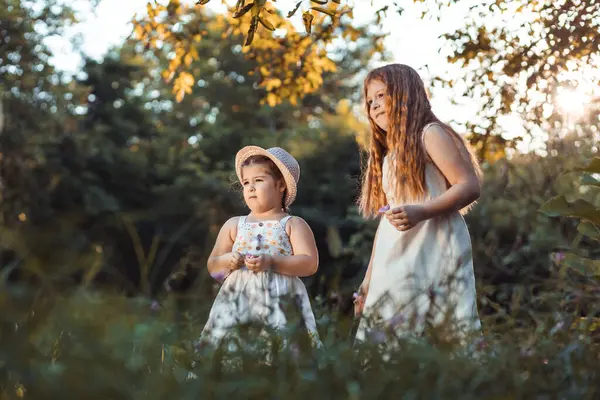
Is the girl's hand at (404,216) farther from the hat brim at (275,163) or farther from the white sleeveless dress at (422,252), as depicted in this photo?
the hat brim at (275,163)

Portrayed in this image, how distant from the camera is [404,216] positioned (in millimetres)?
3396

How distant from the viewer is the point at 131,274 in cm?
2019

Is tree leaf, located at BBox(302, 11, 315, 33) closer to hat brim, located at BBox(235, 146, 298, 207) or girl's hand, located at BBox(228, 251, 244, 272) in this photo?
hat brim, located at BBox(235, 146, 298, 207)

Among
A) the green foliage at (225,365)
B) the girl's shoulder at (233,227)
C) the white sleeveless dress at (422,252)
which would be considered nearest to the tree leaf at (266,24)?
the white sleeveless dress at (422,252)

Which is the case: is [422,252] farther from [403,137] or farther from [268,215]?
[268,215]

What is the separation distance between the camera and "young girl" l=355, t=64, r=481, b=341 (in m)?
3.51

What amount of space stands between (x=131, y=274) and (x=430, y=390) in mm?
19048

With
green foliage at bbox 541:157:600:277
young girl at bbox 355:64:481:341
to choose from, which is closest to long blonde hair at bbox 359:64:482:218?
young girl at bbox 355:64:481:341

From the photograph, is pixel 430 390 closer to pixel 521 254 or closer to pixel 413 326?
pixel 413 326

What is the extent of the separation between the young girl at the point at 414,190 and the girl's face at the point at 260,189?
468mm

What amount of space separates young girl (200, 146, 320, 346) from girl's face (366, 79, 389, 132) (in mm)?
489

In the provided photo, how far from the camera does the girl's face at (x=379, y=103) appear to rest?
389 centimetres

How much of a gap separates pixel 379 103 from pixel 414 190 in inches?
17.1

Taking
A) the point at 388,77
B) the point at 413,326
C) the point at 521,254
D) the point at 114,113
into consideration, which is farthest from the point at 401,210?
the point at 114,113
